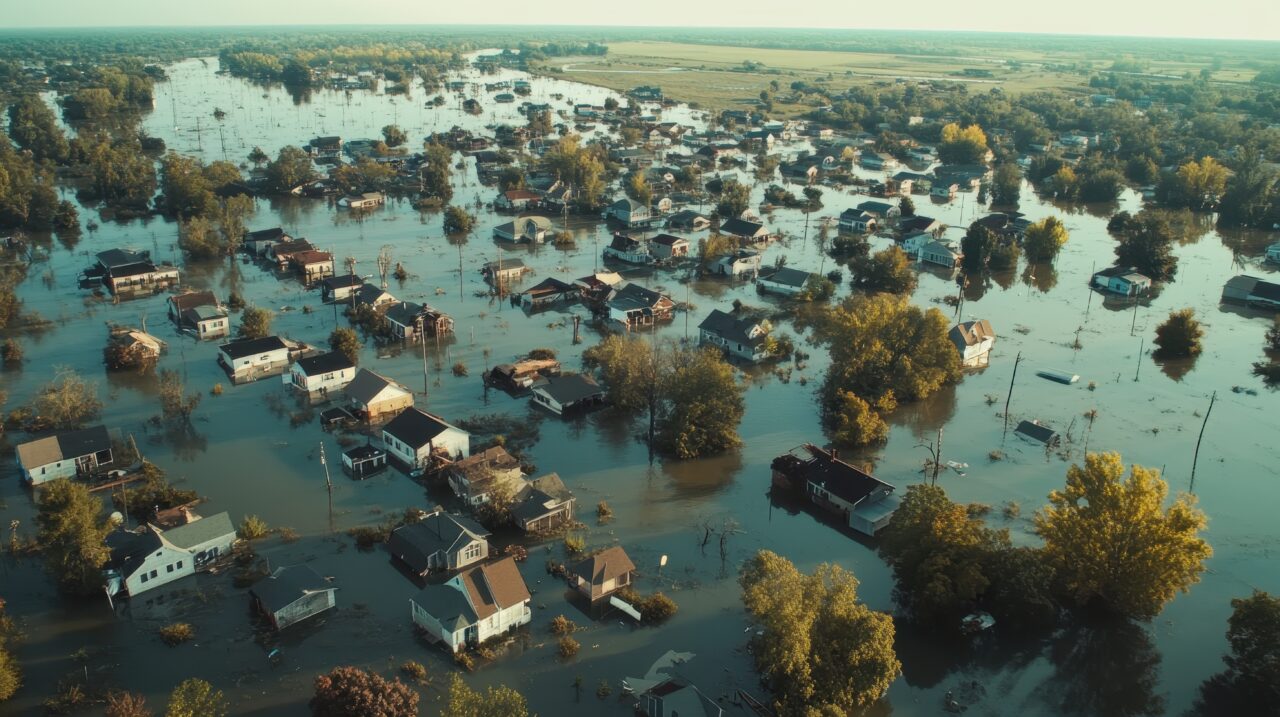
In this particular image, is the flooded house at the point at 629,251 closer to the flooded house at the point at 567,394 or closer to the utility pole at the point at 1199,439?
the flooded house at the point at 567,394

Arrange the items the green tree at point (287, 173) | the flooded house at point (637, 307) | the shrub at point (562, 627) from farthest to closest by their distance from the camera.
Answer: the green tree at point (287, 173) < the flooded house at point (637, 307) < the shrub at point (562, 627)

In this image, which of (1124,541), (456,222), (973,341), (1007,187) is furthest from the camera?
(1007,187)

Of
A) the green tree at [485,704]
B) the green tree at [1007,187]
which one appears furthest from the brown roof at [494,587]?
the green tree at [1007,187]

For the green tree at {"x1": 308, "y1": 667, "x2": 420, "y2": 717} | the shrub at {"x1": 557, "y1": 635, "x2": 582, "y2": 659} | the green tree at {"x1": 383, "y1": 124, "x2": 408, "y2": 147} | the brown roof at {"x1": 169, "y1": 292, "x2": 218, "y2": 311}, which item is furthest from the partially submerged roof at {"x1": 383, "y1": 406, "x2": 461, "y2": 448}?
the green tree at {"x1": 383, "y1": 124, "x2": 408, "y2": 147}

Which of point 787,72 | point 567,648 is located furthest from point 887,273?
point 787,72

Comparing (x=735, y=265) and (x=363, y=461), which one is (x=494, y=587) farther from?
(x=735, y=265)

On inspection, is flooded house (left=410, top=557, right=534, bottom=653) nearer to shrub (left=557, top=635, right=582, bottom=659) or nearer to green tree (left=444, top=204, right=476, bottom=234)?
shrub (left=557, top=635, right=582, bottom=659)
